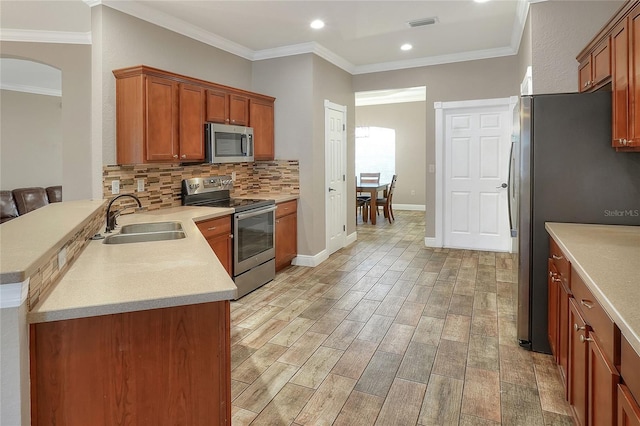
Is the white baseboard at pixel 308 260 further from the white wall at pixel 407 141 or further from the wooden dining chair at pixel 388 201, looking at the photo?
the white wall at pixel 407 141

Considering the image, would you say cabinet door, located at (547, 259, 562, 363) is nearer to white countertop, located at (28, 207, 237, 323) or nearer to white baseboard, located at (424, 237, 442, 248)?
white countertop, located at (28, 207, 237, 323)

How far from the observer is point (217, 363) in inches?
58.7

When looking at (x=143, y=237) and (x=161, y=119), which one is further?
(x=161, y=119)

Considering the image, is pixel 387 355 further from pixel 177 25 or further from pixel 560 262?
pixel 177 25

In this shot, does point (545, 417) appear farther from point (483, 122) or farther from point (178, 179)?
point (483, 122)

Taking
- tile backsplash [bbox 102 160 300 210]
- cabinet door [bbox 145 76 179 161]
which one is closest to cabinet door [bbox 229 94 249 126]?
tile backsplash [bbox 102 160 300 210]

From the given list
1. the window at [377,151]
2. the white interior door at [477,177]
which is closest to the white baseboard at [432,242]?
the white interior door at [477,177]

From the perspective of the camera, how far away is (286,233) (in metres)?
4.89

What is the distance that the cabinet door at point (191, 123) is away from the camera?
3715mm

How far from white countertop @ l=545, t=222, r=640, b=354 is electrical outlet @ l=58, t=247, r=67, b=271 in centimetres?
190

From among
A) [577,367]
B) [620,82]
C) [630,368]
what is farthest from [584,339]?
[620,82]

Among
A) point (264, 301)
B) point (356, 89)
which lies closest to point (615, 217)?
point (264, 301)

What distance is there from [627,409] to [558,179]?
1.76 metres

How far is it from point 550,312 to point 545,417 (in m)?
0.71
